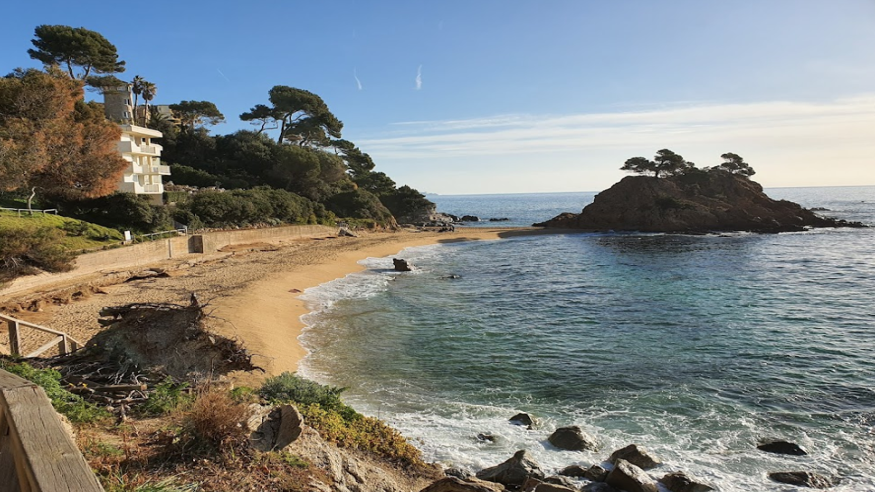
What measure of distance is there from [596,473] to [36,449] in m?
9.05

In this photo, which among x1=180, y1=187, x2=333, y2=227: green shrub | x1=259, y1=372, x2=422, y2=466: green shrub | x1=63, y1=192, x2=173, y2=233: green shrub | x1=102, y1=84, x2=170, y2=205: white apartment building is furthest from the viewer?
x1=180, y1=187, x2=333, y2=227: green shrub

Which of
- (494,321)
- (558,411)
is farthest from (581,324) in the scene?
(558,411)

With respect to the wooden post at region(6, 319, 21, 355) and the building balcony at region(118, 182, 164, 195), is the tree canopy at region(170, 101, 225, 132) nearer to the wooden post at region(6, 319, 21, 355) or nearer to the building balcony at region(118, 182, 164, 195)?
the building balcony at region(118, 182, 164, 195)

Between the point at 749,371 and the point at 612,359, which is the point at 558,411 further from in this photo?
the point at 749,371

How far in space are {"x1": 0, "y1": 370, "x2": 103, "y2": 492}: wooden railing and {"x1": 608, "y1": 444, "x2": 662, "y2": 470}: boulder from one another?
9361 mm

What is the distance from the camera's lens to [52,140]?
948 inches

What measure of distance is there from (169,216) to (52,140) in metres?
12.8

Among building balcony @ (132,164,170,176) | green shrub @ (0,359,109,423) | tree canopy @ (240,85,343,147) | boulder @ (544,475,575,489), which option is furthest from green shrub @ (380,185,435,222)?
green shrub @ (0,359,109,423)

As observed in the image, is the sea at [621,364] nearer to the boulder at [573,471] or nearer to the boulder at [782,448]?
the boulder at [782,448]

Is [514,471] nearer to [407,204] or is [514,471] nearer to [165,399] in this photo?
[165,399]

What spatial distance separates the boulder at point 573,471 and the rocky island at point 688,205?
64238mm

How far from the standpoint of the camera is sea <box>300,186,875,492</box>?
35.6ft

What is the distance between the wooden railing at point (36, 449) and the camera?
2.37 m

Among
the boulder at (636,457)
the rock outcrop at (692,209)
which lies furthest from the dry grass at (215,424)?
the rock outcrop at (692,209)
